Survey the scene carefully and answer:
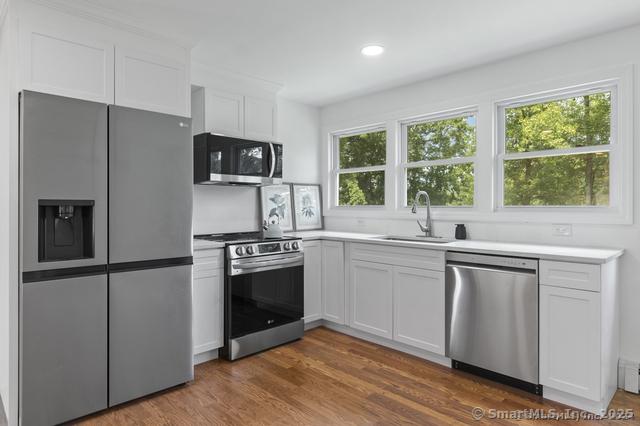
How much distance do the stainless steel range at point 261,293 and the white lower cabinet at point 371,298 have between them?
1.64ft

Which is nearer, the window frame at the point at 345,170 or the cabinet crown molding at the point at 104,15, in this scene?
the cabinet crown molding at the point at 104,15

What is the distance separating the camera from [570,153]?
10.1 ft

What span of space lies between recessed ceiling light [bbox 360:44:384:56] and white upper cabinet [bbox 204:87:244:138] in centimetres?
128

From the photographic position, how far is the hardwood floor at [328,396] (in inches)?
92.5

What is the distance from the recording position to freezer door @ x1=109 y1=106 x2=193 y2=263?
2.46 m

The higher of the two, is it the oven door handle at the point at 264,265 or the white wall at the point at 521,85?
the white wall at the point at 521,85

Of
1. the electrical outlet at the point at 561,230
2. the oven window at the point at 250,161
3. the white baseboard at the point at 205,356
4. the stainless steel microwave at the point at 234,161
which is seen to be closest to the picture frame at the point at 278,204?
the stainless steel microwave at the point at 234,161

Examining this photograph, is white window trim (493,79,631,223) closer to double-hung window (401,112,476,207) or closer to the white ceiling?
double-hung window (401,112,476,207)

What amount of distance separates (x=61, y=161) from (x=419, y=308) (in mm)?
2685

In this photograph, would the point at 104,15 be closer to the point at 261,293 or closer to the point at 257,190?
the point at 257,190

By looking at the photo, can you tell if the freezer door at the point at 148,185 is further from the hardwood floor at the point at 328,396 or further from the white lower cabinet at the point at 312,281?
the white lower cabinet at the point at 312,281

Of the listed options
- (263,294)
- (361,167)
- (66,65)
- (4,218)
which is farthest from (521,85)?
(4,218)

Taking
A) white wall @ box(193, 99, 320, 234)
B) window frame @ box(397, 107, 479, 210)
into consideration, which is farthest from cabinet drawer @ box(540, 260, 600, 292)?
white wall @ box(193, 99, 320, 234)

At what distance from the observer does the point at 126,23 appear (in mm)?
2559
